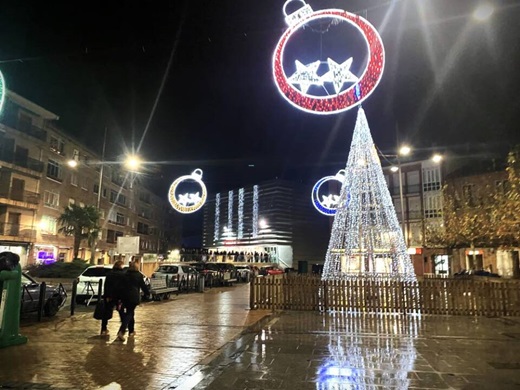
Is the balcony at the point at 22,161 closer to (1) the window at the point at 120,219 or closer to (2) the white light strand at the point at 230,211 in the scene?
(1) the window at the point at 120,219

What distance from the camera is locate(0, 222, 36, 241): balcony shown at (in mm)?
36594

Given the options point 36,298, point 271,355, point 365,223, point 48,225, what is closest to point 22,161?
point 48,225

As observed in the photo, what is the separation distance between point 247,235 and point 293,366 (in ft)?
353

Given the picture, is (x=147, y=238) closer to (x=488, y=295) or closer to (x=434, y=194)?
(x=434, y=194)

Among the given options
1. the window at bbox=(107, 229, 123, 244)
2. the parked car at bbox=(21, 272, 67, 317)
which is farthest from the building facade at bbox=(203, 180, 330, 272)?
the parked car at bbox=(21, 272, 67, 317)

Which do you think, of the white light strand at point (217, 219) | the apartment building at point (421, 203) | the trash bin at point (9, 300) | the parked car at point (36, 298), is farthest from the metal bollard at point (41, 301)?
the white light strand at point (217, 219)

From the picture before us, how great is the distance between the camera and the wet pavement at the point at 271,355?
5.93m

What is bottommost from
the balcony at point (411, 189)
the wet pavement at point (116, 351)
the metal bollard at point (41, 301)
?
the wet pavement at point (116, 351)

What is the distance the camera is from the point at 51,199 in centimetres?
4341

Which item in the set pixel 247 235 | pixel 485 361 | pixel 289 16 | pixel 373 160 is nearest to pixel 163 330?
pixel 485 361

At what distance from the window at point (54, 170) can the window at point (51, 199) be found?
171cm

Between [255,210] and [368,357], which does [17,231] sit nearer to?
[368,357]

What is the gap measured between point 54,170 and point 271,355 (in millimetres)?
43004

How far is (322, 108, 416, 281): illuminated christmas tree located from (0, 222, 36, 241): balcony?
30470 mm
